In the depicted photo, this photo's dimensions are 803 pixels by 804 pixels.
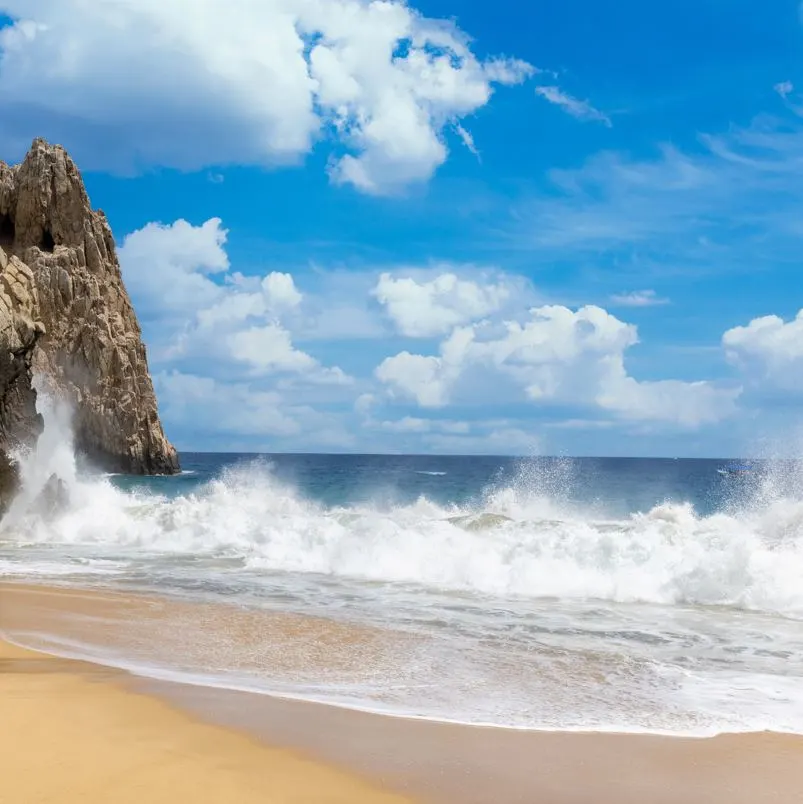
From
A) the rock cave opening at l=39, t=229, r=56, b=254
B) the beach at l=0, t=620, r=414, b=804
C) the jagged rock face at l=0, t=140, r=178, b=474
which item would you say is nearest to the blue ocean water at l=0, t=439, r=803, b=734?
the beach at l=0, t=620, r=414, b=804

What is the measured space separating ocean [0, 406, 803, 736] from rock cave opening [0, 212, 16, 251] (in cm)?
4297

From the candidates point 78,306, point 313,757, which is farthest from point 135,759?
point 78,306

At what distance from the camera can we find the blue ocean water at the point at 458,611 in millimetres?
6516

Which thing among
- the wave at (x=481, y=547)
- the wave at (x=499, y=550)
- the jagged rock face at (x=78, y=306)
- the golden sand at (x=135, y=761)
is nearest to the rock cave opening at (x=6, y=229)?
the jagged rock face at (x=78, y=306)

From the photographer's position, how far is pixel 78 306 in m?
57.4

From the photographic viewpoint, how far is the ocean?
6.48 m

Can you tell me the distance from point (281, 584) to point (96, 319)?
50.3 metres

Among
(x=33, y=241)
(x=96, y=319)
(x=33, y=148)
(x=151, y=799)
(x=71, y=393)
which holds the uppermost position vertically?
(x=33, y=148)

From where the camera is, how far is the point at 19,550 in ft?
57.6

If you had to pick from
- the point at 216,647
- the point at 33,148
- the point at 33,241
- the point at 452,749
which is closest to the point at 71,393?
the point at 33,241

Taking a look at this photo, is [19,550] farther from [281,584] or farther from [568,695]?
[568,695]

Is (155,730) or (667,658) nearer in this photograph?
(155,730)

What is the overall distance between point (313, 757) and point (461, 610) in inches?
236

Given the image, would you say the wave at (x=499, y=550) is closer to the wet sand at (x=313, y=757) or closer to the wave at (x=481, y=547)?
the wave at (x=481, y=547)
